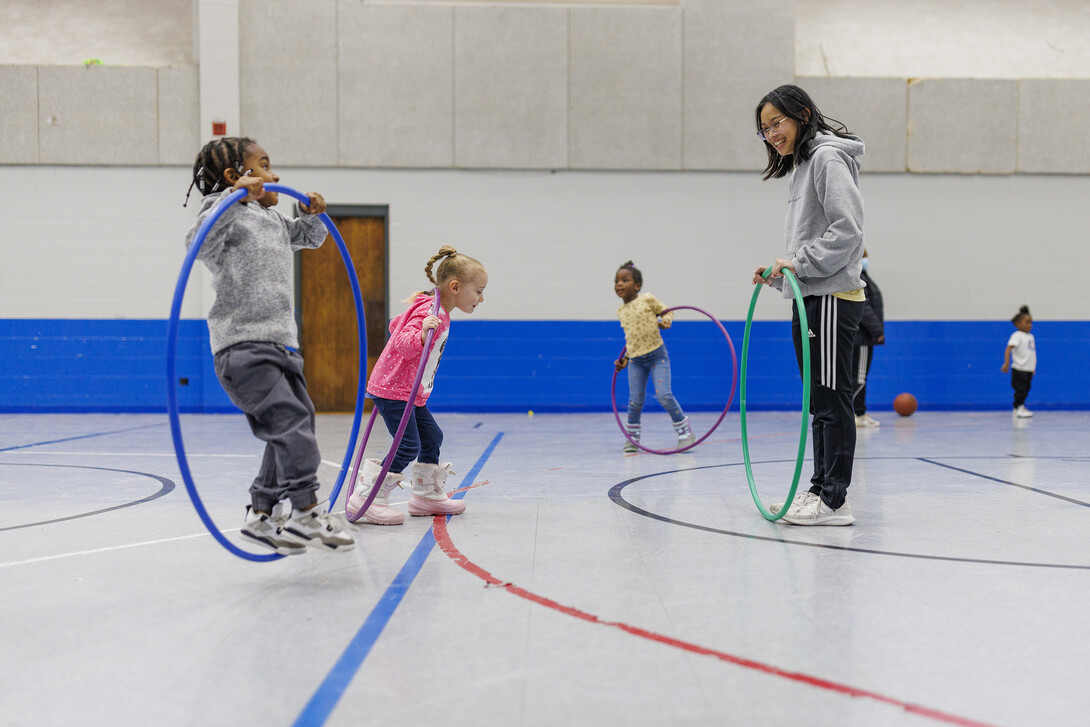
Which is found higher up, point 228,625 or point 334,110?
point 334,110

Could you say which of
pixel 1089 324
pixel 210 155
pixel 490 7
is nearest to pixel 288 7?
pixel 490 7

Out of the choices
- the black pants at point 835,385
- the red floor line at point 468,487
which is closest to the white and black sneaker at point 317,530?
the red floor line at point 468,487

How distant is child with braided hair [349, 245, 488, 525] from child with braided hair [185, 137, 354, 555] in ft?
2.08

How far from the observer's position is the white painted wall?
9.61 m

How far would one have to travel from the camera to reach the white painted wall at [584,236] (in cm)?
961

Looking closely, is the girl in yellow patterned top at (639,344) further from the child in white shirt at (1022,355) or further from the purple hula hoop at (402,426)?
the child in white shirt at (1022,355)

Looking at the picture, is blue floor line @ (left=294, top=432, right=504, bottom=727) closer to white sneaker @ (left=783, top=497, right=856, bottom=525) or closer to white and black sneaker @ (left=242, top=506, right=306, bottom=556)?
white and black sneaker @ (left=242, top=506, right=306, bottom=556)

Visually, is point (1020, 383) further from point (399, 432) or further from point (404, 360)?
point (399, 432)

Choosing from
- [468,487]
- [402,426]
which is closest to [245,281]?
[402,426]

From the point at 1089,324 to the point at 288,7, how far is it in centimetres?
1023

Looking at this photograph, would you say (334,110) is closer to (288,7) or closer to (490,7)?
(288,7)

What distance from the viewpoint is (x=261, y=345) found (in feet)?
9.11

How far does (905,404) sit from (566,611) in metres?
7.81

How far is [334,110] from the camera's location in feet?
31.2
